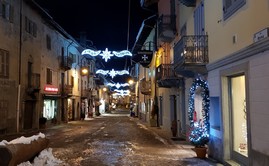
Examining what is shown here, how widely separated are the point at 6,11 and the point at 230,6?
17.8 metres

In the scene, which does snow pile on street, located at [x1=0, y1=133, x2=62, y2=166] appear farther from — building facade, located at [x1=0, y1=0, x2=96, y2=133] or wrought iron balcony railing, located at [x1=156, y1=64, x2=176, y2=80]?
building facade, located at [x1=0, y1=0, x2=96, y2=133]

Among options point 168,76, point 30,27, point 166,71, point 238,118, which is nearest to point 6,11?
point 30,27

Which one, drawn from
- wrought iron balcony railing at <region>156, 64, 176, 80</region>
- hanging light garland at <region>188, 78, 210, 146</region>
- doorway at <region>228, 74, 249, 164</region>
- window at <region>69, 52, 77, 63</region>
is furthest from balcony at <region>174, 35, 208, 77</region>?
window at <region>69, 52, 77, 63</region>

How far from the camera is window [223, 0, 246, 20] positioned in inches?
407

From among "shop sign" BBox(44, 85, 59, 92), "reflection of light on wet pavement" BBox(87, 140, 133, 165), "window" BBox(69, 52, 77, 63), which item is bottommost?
"reflection of light on wet pavement" BBox(87, 140, 133, 165)

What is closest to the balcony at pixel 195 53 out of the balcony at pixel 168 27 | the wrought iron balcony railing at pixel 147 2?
the balcony at pixel 168 27

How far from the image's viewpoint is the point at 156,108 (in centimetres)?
3250

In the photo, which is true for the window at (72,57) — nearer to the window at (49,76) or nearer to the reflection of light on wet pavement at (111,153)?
the window at (49,76)

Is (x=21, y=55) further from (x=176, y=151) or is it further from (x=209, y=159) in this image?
(x=209, y=159)

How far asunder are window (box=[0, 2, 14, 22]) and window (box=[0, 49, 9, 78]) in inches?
92.2

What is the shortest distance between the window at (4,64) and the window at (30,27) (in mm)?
4295

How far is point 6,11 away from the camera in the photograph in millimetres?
24750

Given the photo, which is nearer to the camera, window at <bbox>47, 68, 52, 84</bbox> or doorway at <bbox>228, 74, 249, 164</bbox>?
doorway at <bbox>228, 74, 249, 164</bbox>

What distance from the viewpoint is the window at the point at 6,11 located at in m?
24.1
